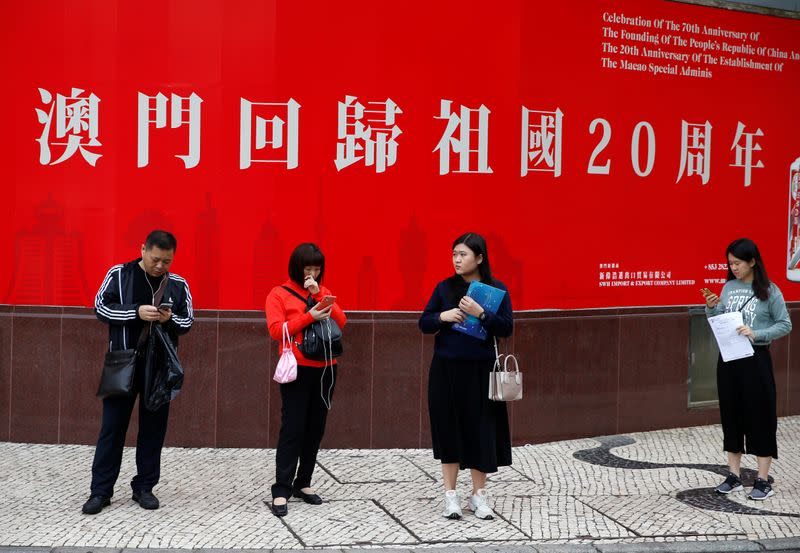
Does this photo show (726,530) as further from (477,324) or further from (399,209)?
(399,209)

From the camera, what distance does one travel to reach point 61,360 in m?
8.98

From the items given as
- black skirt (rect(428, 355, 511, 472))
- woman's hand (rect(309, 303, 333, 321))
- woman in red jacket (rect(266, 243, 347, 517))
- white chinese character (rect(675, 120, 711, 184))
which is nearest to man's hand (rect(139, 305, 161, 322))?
woman in red jacket (rect(266, 243, 347, 517))

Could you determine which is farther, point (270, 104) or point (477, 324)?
point (270, 104)

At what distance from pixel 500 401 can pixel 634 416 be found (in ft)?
11.1

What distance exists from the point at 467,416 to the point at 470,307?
0.76 m

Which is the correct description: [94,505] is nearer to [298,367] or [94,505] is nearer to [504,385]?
[298,367]

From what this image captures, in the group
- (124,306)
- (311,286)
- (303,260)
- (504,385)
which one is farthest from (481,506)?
(124,306)

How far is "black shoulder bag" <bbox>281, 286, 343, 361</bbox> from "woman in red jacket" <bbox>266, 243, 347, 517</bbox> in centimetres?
2

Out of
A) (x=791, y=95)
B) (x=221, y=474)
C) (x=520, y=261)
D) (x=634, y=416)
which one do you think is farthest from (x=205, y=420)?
(x=791, y=95)

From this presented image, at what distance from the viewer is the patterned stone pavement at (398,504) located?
659 cm

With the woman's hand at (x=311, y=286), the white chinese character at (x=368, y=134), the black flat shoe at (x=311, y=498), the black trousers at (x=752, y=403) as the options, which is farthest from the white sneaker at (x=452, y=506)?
the white chinese character at (x=368, y=134)

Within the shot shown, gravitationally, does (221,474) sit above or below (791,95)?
below

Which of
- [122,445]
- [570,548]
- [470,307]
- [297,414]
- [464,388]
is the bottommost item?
[570,548]

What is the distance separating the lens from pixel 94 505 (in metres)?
6.95
